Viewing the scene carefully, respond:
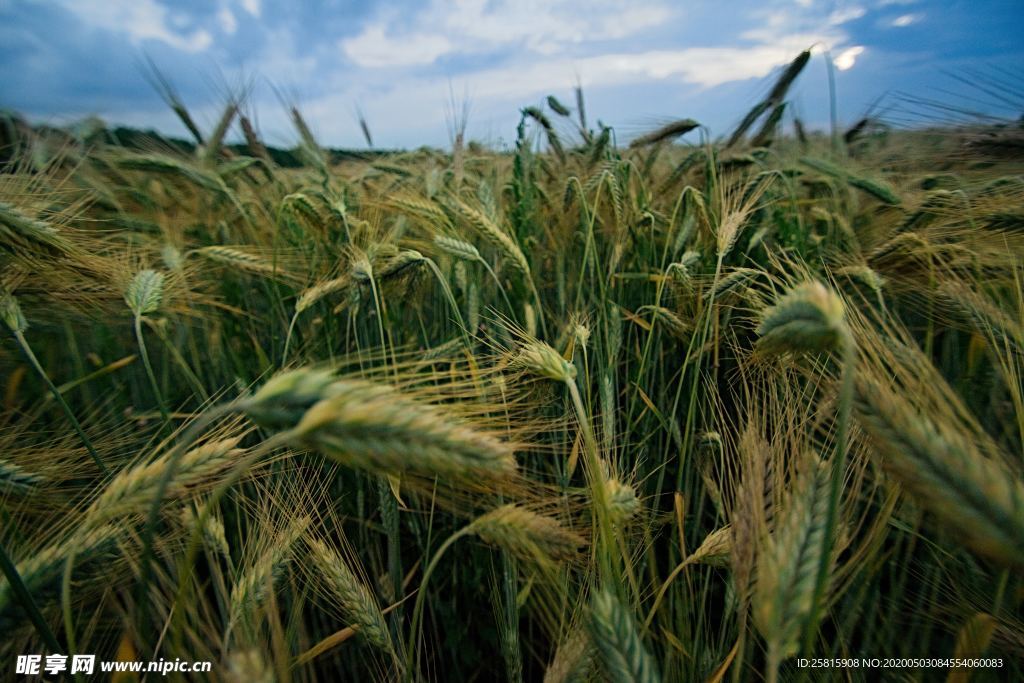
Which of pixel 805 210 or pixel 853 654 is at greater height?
pixel 805 210

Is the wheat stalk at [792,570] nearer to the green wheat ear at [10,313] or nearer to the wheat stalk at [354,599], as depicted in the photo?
the wheat stalk at [354,599]

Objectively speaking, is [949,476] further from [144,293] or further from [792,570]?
[144,293]

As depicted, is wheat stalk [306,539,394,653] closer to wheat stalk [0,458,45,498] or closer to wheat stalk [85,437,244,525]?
wheat stalk [85,437,244,525]

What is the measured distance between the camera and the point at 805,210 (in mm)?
2914

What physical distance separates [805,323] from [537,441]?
85cm

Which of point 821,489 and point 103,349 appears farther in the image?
point 103,349

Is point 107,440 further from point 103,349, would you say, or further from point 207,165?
point 207,165

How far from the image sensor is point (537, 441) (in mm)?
1446

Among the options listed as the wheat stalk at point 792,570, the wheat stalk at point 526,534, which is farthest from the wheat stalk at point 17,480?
the wheat stalk at point 792,570

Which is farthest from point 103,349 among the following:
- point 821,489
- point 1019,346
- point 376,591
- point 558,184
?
point 1019,346

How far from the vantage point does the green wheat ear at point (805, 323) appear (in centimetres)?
68

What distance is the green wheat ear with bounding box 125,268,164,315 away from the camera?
4.64 feet

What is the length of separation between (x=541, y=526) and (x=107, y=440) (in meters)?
1.33

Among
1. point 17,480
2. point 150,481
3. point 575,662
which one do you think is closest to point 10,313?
point 17,480
